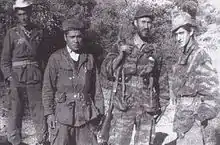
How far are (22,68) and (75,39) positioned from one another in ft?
5.27

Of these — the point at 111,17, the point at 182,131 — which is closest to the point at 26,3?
the point at 182,131

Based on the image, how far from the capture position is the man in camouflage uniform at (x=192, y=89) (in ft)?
17.5

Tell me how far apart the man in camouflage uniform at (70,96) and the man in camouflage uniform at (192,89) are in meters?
1.15

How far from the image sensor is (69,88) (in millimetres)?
5316

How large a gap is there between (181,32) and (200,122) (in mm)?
1275

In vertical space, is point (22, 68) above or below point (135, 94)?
above

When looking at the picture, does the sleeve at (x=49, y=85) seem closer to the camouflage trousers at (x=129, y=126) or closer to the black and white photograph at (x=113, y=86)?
the black and white photograph at (x=113, y=86)

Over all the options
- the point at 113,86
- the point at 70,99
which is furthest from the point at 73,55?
the point at 113,86

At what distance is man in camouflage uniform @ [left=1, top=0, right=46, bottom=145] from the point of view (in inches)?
254

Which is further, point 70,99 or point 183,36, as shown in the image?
point 183,36

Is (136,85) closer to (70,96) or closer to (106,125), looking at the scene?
(106,125)

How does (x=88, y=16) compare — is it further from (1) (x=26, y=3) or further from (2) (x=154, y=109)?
(2) (x=154, y=109)

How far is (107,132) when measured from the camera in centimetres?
583

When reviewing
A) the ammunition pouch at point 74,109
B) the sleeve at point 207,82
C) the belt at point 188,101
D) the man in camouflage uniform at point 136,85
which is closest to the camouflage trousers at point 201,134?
the belt at point 188,101
